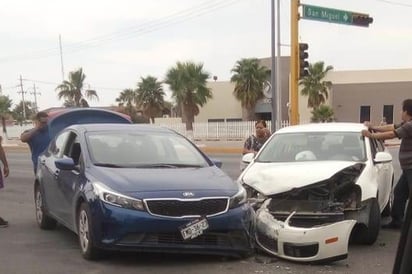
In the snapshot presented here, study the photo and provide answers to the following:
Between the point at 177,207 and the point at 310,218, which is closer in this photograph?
the point at 177,207

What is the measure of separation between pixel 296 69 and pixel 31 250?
1544cm

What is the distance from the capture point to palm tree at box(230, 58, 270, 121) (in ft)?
158

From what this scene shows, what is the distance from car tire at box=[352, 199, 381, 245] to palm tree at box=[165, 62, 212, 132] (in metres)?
37.5

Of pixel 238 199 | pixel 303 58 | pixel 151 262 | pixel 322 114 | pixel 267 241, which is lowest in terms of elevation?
Result: pixel 322 114

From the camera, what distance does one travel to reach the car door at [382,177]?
7.91 metres

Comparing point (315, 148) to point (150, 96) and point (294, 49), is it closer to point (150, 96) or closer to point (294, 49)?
point (294, 49)

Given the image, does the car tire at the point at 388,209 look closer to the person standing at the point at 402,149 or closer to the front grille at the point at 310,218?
the person standing at the point at 402,149

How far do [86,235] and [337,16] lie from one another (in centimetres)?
1780

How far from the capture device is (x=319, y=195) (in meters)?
7.01

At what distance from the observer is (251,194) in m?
7.43

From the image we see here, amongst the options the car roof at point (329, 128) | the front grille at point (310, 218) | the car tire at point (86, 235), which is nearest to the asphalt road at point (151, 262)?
the car tire at point (86, 235)

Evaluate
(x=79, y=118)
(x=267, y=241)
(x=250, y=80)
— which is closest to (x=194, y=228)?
(x=267, y=241)

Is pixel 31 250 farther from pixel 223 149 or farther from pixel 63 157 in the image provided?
pixel 223 149

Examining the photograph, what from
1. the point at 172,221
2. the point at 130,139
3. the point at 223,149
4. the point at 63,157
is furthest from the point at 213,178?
the point at 223,149
